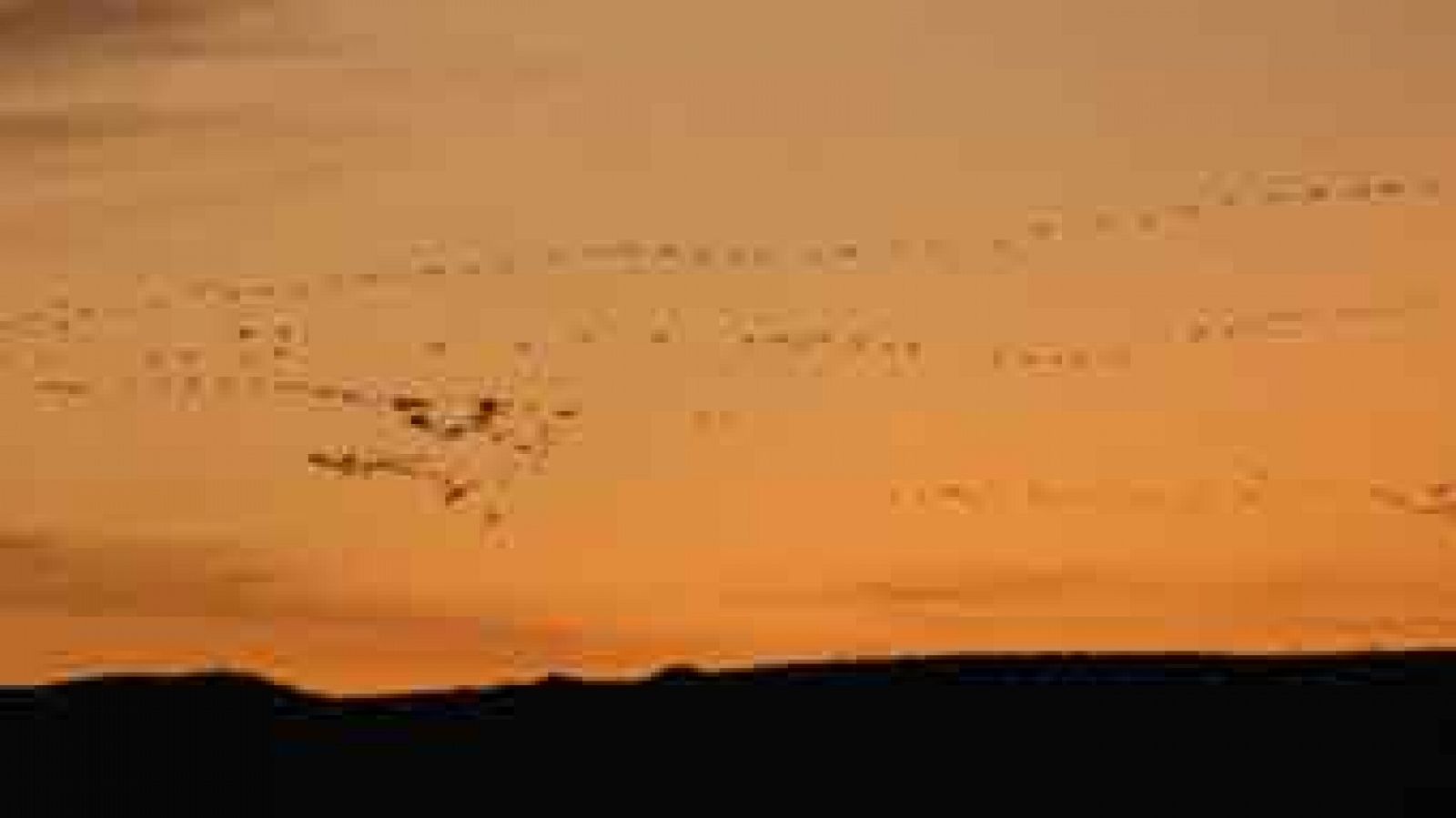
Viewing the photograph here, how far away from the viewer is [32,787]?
107188mm

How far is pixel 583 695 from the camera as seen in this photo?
4284 inches

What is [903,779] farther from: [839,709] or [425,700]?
[425,700]

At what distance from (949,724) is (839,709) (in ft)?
7.00

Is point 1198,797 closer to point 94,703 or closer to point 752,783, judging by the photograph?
point 752,783

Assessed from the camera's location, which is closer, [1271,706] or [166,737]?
[1271,706]

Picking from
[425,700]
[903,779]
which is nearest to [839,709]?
[903,779]

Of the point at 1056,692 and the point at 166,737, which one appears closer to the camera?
the point at 1056,692

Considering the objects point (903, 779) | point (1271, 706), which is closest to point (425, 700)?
point (903, 779)

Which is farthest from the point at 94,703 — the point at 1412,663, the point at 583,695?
the point at 1412,663

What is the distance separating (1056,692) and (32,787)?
61.3ft

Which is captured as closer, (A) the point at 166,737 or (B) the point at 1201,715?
(B) the point at 1201,715

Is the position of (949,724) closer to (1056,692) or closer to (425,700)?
(1056,692)

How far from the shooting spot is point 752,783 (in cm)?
10688

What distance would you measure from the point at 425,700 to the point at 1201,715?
593 inches
